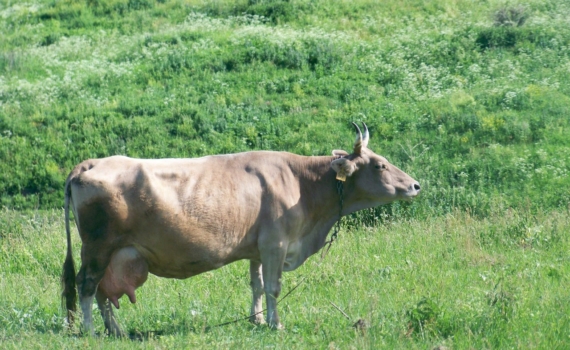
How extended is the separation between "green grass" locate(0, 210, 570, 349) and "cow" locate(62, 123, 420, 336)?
1.79 ft

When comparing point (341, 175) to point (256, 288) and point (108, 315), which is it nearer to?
point (256, 288)

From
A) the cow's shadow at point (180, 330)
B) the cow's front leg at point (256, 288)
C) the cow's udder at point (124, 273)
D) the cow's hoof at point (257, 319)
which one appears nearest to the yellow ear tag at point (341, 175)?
the cow's front leg at point (256, 288)

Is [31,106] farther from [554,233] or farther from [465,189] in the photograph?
[554,233]

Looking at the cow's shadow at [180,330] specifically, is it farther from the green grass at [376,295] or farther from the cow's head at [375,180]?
the cow's head at [375,180]

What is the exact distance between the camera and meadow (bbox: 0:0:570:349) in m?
9.78

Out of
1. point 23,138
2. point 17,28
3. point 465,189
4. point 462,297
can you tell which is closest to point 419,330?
point 462,297

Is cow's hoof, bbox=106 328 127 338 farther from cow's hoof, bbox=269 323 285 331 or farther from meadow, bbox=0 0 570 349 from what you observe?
cow's hoof, bbox=269 323 285 331

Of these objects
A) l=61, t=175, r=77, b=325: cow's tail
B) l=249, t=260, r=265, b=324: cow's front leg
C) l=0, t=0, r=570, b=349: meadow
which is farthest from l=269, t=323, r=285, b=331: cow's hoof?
l=61, t=175, r=77, b=325: cow's tail

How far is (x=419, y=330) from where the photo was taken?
918 cm

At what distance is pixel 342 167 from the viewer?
420 inches

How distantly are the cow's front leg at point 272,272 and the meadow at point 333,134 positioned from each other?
447 millimetres

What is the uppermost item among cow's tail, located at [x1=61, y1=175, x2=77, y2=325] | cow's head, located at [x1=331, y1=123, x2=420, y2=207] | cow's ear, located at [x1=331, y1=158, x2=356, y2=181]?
cow's ear, located at [x1=331, y1=158, x2=356, y2=181]

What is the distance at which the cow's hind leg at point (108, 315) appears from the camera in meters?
9.69

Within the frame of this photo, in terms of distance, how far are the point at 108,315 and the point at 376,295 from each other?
10.3 feet
